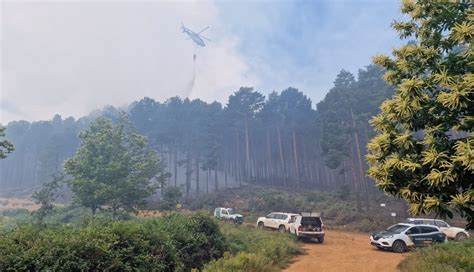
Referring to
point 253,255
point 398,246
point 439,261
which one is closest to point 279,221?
point 398,246

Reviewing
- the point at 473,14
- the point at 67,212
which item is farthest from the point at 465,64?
the point at 67,212

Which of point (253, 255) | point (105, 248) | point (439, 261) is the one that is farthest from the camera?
point (253, 255)

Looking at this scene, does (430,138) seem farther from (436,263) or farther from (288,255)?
(288,255)

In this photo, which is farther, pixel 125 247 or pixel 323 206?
pixel 323 206

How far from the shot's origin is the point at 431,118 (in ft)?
26.4

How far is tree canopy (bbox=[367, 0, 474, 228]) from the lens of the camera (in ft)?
22.8

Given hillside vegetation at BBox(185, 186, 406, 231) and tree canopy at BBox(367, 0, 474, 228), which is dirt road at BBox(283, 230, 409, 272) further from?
hillside vegetation at BBox(185, 186, 406, 231)

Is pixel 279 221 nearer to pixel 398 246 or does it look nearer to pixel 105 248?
pixel 398 246

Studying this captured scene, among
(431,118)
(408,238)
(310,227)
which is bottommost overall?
(408,238)

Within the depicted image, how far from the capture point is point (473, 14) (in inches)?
280

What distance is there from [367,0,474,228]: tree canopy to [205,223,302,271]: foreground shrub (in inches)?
259

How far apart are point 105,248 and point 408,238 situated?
62.3 ft

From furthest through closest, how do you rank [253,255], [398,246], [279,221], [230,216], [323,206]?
1. [323,206]
2. [230,216]
3. [279,221]
4. [398,246]
5. [253,255]

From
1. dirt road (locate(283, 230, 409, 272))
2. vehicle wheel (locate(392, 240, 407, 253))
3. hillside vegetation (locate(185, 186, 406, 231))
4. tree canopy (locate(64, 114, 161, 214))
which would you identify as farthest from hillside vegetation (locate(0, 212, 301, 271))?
hillside vegetation (locate(185, 186, 406, 231))
